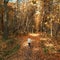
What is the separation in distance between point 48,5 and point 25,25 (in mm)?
19319

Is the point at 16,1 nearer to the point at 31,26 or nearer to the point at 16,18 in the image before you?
the point at 16,18

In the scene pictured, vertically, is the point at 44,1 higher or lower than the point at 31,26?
higher

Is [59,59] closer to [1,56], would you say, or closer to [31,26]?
[1,56]

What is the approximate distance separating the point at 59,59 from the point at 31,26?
2300 cm

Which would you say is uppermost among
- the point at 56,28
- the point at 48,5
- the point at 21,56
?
the point at 48,5

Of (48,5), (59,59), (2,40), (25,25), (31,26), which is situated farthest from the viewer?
(31,26)

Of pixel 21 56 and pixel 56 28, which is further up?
pixel 56 28

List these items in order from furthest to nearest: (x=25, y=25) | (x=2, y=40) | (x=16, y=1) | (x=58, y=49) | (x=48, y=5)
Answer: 1. (x=25, y=25)
2. (x=16, y=1)
3. (x=2, y=40)
4. (x=58, y=49)
5. (x=48, y=5)

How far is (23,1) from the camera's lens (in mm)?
27828

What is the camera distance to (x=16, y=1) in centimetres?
2778

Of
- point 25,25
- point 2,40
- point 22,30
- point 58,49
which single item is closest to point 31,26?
point 25,25

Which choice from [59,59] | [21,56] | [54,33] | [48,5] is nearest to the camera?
[48,5]

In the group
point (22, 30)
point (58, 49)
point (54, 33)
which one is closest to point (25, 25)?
point (22, 30)

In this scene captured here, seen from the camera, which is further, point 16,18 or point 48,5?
point 16,18
